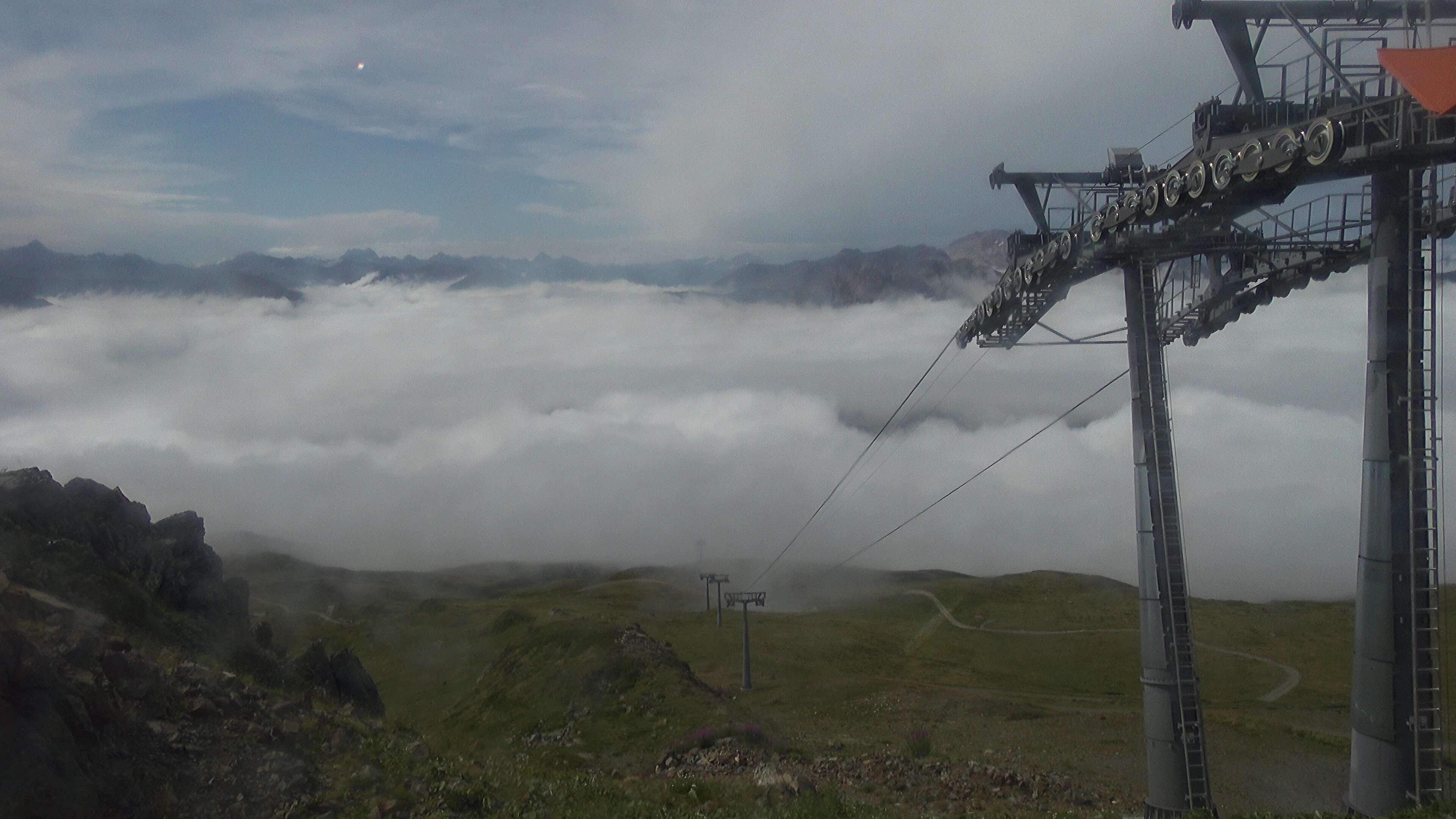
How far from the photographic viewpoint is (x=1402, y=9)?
47.0 feet

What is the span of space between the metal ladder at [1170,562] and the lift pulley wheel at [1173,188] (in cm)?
294

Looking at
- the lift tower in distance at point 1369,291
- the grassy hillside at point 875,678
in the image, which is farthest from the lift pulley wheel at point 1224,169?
the grassy hillside at point 875,678

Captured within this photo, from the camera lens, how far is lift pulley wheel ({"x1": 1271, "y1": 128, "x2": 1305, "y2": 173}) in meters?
13.2

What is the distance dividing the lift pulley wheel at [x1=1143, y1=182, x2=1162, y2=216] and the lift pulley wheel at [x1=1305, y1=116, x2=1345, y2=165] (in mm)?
3062

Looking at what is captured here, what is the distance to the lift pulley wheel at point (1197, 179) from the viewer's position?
14.9 metres

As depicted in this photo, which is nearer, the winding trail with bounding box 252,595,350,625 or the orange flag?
the orange flag

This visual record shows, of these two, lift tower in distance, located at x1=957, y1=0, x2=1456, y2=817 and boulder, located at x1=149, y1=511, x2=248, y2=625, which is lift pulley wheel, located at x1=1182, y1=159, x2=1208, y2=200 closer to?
lift tower in distance, located at x1=957, y1=0, x2=1456, y2=817

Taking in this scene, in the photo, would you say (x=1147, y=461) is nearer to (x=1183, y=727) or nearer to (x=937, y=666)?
(x=1183, y=727)

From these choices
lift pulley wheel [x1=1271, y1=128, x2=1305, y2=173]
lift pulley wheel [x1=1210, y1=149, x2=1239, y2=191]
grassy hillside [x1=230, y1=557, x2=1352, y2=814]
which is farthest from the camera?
grassy hillside [x1=230, y1=557, x2=1352, y2=814]

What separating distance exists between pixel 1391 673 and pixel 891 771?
14.2 metres

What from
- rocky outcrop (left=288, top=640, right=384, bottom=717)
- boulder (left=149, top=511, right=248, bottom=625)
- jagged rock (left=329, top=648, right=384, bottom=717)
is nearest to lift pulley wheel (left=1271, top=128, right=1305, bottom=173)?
rocky outcrop (left=288, top=640, right=384, bottom=717)

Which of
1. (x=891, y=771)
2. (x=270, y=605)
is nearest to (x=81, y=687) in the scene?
(x=891, y=771)

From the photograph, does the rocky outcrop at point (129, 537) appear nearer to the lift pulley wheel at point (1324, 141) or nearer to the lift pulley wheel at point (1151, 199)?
the lift pulley wheel at point (1151, 199)

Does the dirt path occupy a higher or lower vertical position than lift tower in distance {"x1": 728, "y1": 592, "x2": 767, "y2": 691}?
higher
